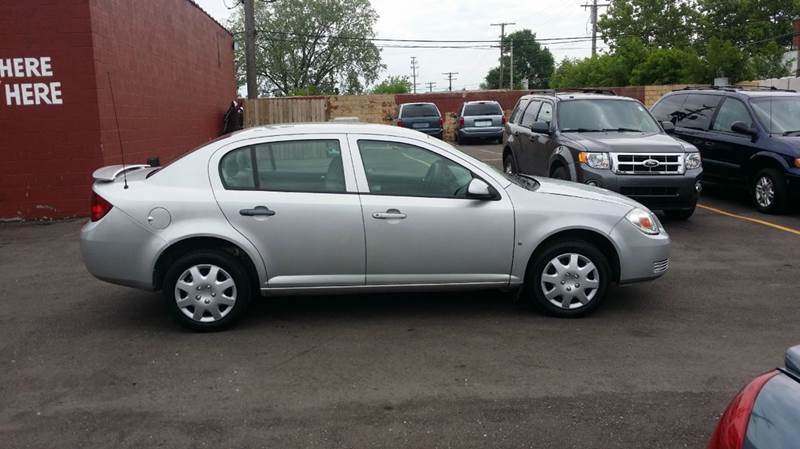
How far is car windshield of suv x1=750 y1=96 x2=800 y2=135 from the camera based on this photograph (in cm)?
1070

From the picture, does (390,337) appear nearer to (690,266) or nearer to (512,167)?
(690,266)

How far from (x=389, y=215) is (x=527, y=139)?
20.7 ft

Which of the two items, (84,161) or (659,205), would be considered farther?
(84,161)

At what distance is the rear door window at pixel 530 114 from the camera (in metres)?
11.7

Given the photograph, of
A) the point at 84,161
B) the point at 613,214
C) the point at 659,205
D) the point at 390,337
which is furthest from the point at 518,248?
the point at 84,161

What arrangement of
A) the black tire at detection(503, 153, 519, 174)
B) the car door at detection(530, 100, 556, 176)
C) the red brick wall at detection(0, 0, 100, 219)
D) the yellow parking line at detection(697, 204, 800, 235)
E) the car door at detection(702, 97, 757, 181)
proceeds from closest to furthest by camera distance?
the yellow parking line at detection(697, 204, 800, 235) < the car door at detection(530, 100, 556, 176) < the red brick wall at detection(0, 0, 100, 219) < the car door at detection(702, 97, 757, 181) < the black tire at detection(503, 153, 519, 174)

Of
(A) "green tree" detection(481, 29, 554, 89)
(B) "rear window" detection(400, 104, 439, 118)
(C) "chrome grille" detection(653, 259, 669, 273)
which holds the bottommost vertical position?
(C) "chrome grille" detection(653, 259, 669, 273)

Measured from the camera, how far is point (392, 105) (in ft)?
100

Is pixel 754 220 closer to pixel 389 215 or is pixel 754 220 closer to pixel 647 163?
pixel 647 163

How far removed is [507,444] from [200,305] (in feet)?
9.13

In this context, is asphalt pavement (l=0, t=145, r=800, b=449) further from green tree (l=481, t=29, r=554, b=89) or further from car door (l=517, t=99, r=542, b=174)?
green tree (l=481, t=29, r=554, b=89)

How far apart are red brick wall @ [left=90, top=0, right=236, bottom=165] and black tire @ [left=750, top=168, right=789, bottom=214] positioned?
882 cm

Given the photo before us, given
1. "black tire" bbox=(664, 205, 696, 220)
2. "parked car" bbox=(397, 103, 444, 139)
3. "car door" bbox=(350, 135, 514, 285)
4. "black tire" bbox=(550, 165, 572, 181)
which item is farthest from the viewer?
"parked car" bbox=(397, 103, 444, 139)

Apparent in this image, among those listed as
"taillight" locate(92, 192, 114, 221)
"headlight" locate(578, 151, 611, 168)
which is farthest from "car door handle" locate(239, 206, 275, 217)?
"headlight" locate(578, 151, 611, 168)
